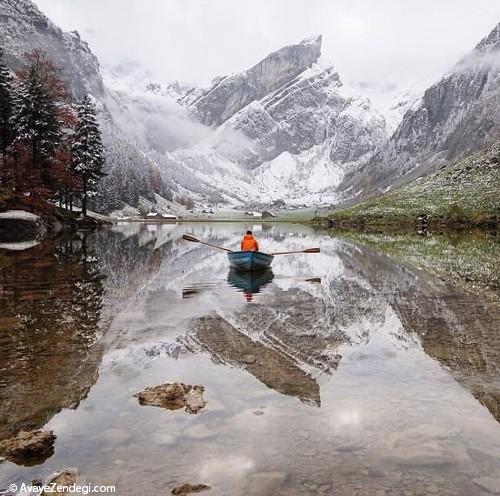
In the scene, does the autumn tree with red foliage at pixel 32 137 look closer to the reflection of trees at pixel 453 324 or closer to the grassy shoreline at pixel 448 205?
the reflection of trees at pixel 453 324

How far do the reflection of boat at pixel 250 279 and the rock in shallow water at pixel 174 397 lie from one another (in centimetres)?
1145

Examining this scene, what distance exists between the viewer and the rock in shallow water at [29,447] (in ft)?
21.5

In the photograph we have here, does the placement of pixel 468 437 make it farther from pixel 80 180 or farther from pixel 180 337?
pixel 80 180

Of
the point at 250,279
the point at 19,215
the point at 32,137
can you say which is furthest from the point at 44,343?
the point at 32,137

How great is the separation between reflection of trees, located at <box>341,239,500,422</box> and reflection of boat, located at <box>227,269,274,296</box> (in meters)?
5.07

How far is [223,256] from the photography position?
37.6m

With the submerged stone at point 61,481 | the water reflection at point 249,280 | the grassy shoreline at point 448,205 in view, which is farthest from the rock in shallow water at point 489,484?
the grassy shoreline at point 448,205

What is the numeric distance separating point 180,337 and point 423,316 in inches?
312

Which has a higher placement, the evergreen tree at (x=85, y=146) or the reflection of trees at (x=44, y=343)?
the evergreen tree at (x=85, y=146)

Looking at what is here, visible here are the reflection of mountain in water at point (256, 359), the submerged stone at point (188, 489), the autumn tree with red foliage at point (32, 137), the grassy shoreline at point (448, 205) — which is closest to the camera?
the submerged stone at point (188, 489)

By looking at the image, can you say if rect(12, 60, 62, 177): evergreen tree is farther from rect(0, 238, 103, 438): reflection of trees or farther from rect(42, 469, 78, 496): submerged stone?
rect(42, 469, 78, 496): submerged stone

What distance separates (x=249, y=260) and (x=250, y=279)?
2.02m

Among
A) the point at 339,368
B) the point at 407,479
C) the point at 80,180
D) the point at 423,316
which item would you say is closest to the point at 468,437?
the point at 407,479

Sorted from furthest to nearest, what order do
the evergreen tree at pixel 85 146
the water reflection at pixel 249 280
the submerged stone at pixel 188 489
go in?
the evergreen tree at pixel 85 146 < the water reflection at pixel 249 280 < the submerged stone at pixel 188 489
